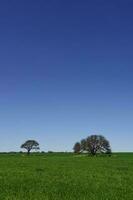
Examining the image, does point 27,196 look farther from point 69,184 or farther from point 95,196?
point 69,184

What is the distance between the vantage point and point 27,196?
20.7 m

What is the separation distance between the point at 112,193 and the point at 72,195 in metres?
2.41

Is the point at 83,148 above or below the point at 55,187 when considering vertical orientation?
above

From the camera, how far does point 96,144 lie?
589ft

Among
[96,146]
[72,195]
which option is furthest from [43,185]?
[96,146]

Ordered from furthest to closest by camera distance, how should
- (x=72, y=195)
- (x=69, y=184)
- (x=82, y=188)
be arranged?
(x=69, y=184)
(x=82, y=188)
(x=72, y=195)

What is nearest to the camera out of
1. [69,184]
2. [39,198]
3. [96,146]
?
[39,198]

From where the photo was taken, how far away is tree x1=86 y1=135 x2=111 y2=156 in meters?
179

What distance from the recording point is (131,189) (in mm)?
25047

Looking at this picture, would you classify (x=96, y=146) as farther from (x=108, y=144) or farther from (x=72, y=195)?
(x=72, y=195)

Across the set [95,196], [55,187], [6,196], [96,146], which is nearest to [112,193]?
[95,196]

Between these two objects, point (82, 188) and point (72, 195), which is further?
point (82, 188)

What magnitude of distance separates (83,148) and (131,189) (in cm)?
16157

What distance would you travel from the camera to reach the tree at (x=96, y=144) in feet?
588
